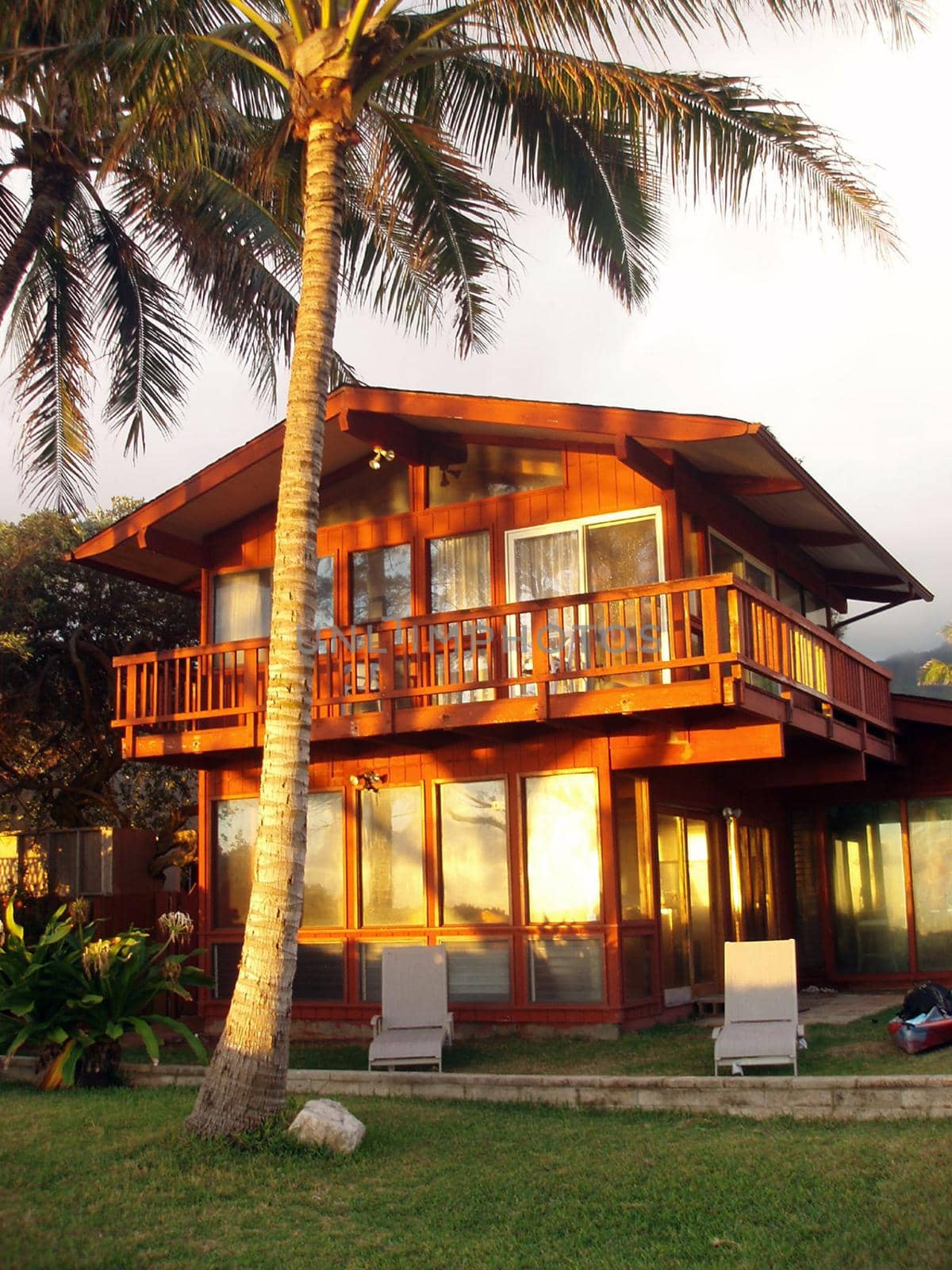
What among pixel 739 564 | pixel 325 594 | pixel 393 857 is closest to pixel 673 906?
pixel 393 857

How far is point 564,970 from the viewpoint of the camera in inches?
505

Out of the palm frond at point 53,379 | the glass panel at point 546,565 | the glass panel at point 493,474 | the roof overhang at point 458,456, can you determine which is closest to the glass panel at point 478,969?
the glass panel at point 546,565

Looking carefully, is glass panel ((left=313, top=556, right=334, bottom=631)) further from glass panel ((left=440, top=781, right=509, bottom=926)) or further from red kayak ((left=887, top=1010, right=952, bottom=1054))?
red kayak ((left=887, top=1010, right=952, bottom=1054))

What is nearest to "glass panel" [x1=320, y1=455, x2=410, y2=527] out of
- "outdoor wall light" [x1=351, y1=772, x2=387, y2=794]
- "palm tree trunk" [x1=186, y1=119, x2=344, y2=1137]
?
"outdoor wall light" [x1=351, y1=772, x2=387, y2=794]

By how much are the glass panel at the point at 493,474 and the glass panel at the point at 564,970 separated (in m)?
4.72

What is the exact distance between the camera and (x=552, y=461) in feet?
46.2

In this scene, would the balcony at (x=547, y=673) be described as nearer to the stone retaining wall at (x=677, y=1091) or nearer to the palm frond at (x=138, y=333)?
the palm frond at (x=138, y=333)

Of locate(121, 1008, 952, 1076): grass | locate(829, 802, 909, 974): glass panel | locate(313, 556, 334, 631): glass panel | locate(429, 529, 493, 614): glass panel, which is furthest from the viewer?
locate(829, 802, 909, 974): glass panel

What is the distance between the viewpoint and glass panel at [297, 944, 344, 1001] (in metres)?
14.0

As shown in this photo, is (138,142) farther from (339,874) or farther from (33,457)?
(339,874)

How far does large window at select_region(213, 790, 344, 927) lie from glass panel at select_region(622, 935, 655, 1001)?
3.13m

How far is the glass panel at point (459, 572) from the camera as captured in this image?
46.7 feet

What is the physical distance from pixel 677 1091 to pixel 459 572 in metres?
6.67

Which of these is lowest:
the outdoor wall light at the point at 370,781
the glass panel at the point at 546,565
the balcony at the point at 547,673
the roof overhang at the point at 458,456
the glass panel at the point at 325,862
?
the glass panel at the point at 325,862
